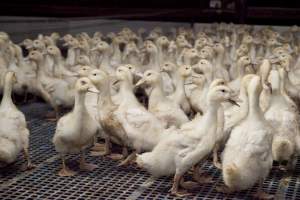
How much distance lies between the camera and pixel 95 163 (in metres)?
4.48

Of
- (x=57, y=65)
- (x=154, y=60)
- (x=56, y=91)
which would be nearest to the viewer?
(x=56, y=91)

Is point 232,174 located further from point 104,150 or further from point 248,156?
point 104,150

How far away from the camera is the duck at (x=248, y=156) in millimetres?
3607

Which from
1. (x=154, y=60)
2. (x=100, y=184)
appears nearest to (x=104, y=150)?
→ (x=100, y=184)

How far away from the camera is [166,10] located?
1095 cm

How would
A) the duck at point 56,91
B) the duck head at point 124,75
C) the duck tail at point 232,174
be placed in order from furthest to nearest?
1. the duck at point 56,91
2. the duck head at point 124,75
3. the duck tail at point 232,174

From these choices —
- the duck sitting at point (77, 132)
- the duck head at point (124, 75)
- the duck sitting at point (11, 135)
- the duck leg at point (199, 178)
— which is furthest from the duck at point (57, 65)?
the duck leg at point (199, 178)

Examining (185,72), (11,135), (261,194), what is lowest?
(261,194)

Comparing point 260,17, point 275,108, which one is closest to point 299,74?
point 275,108

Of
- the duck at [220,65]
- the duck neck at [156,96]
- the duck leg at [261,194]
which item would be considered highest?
the duck at [220,65]

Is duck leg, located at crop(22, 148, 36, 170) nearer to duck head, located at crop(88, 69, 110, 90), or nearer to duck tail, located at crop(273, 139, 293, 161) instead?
duck head, located at crop(88, 69, 110, 90)

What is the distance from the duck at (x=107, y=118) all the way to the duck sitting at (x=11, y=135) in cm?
64

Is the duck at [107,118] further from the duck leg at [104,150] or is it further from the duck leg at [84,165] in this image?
the duck leg at [84,165]

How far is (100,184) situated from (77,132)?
0.45 m
